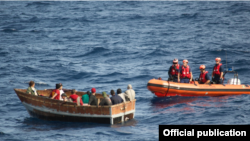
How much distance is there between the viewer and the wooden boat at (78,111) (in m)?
18.1

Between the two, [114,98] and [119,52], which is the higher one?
[119,52]

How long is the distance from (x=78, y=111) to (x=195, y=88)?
778cm

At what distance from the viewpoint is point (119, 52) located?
123 ft

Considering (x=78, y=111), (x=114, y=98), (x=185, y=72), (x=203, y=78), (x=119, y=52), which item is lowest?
(x=78, y=111)

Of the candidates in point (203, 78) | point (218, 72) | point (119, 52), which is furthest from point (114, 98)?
point (119, 52)

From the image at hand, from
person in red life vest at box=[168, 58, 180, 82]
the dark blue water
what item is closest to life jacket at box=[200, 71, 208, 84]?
the dark blue water

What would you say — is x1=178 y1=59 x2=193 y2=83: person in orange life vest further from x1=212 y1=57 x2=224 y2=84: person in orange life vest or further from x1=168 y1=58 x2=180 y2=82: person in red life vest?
x1=212 y1=57 x2=224 y2=84: person in orange life vest

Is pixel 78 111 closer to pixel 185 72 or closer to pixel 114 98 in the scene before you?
pixel 114 98

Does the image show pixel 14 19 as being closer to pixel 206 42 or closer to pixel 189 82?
pixel 206 42

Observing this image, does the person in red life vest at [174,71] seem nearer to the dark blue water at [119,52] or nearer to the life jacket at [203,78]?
the dark blue water at [119,52]

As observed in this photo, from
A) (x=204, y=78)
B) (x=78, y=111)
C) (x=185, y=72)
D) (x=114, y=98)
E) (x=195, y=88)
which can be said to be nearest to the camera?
(x=114, y=98)

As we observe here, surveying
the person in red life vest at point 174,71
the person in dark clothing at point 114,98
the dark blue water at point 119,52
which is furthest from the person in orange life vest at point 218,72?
the person in dark clothing at point 114,98

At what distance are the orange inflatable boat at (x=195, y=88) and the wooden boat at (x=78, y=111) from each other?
148 inches

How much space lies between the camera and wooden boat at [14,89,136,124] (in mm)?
18109
